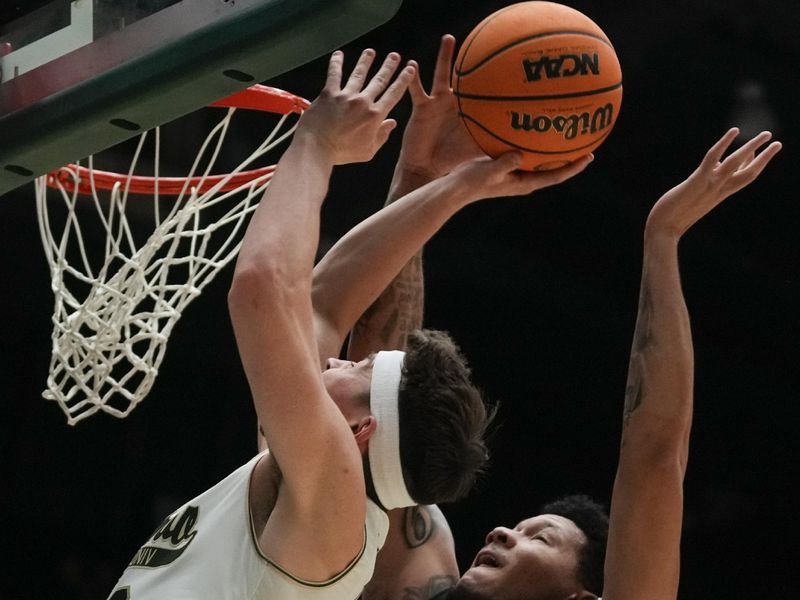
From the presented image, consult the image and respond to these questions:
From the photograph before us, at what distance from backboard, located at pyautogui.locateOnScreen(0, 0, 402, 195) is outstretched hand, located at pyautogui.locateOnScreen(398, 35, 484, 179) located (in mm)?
687

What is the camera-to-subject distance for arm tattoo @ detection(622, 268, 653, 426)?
2.90 metres

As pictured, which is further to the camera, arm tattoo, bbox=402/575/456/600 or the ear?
arm tattoo, bbox=402/575/456/600

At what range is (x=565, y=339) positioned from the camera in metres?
5.36

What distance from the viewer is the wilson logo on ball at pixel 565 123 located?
8.77ft

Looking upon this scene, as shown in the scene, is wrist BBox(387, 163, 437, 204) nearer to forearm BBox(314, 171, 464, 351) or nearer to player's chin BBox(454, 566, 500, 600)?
forearm BBox(314, 171, 464, 351)

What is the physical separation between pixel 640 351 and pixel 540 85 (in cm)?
67

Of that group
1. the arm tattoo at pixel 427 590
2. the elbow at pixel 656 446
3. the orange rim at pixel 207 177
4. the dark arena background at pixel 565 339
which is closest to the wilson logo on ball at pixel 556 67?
the elbow at pixel 656 446

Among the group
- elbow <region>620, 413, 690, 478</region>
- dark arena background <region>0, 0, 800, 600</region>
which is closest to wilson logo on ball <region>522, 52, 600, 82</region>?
elbow <region>620, 413, 690, 478</region>

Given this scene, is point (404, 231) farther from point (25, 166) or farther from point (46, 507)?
point (46, 507)

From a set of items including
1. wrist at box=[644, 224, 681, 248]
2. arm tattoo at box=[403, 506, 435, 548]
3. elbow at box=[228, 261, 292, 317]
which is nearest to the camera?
elbow at box=[228, 261, 292, 317]

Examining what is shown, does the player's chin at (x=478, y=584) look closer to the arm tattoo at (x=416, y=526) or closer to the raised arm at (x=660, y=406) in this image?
the arm tattoo at (x=416, y=526)

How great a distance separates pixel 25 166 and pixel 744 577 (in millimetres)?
3341

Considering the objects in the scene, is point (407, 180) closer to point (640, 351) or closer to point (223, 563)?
point (640, 351)

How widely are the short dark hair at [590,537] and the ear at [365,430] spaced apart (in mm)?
850
